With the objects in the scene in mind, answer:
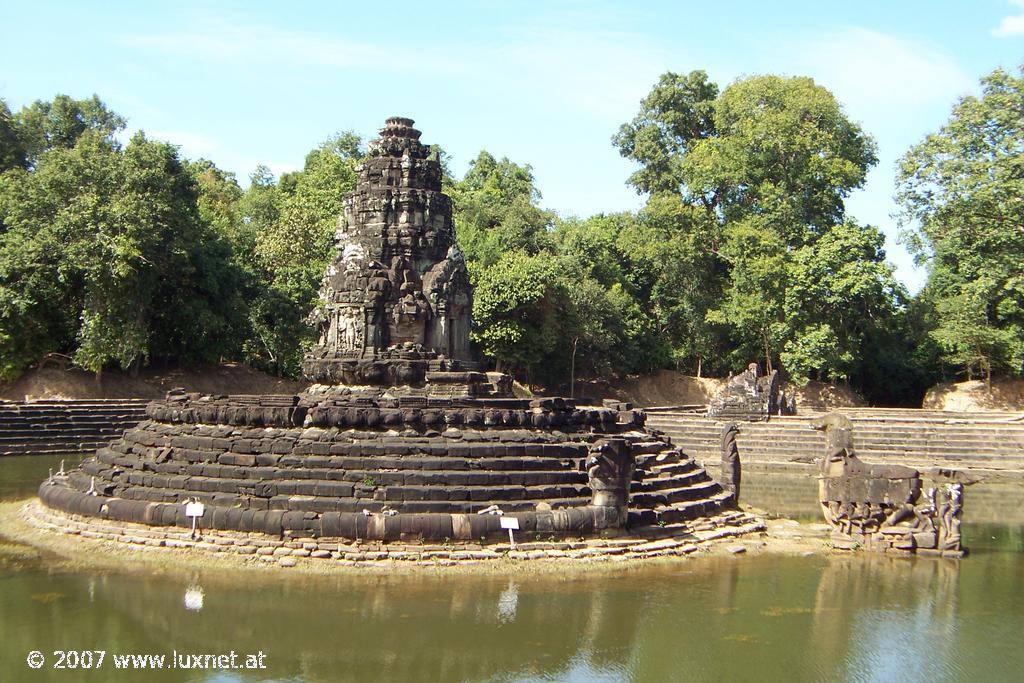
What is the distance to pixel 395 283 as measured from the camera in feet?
67.3

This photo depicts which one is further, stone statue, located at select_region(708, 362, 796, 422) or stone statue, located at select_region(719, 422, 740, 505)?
stone statue, located at select_region(708, 362, 796, 422)

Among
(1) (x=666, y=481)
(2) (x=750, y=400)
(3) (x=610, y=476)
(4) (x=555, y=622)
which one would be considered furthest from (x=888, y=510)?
(2) (x=750, y=400)

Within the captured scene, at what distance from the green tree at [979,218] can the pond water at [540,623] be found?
75.1 ft

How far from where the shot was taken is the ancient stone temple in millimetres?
13750

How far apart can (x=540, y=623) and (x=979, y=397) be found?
3103cm

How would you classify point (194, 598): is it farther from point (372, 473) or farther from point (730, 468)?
point (730, 468)

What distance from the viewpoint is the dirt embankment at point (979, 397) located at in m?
35.7

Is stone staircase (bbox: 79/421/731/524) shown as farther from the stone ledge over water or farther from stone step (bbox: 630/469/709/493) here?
the stone ledge over water

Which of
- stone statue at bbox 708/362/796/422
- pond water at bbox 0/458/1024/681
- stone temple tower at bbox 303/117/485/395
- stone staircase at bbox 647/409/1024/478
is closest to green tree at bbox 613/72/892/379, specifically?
stone statue at bbox 708/362/796/422

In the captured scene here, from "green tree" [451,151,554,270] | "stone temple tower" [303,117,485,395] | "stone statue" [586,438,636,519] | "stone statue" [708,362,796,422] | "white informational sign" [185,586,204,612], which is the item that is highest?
"green tree" [451,151,554,270]

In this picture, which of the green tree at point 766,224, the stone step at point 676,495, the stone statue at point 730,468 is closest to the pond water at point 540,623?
the stone step at point 676,495

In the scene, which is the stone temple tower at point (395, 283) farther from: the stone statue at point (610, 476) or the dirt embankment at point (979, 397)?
the dirt embankment at point (979, 397)

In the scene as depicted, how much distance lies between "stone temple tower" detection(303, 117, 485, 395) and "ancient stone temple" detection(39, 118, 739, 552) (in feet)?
0.39

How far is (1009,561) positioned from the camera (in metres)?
14.6
